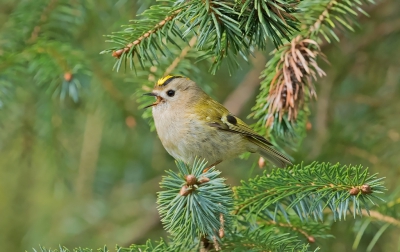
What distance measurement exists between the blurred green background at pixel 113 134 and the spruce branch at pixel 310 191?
25.4 inches

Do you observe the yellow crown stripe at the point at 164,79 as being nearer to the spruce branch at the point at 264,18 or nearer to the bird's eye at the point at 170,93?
the bird's eye at the point at 170,93

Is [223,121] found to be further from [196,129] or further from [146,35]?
[146,35]

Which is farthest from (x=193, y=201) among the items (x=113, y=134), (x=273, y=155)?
(x=113, y=134)

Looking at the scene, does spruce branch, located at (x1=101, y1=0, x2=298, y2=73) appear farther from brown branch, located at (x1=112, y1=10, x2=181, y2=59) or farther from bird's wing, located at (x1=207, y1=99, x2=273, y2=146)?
bird's wing, located at (x1=207, y1=99, x2=273, y2=146)

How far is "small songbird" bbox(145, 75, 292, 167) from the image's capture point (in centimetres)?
179

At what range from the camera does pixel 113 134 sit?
7.94 feet

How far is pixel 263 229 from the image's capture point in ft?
4.63

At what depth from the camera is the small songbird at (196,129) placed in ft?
5.87

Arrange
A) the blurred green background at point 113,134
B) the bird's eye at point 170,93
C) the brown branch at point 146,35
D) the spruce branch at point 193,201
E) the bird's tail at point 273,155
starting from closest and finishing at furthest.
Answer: the spruce branch at point 193,201 → the brown branch at point 146,35 → the bird's tail at point 273,155 → the bird's eye at point 170,93 → the blurred green background at point 113,134

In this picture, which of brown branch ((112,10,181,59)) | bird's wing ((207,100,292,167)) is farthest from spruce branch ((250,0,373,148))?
brown branch ((112,10,181,59))

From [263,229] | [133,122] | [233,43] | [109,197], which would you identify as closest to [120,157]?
[109,197]

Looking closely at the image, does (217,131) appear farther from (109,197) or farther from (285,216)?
(109,197)

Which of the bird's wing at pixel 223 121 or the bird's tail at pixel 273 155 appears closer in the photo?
the bird's tail at pixel 273 155

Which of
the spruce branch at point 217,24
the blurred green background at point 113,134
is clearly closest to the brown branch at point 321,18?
the spruce branch at point 217,24
